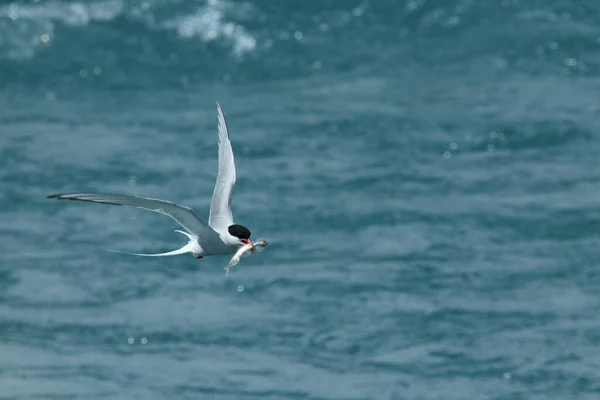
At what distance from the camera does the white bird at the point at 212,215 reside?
8844 mm

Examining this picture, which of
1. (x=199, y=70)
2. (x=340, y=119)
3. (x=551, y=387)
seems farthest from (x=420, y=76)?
(x=551, y=387)

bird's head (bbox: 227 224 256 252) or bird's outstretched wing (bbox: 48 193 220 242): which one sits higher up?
bird's outstretched wing (bbox: 48 193 220 242)

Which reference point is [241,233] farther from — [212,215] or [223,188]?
[223,188]

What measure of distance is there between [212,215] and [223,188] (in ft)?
0.94

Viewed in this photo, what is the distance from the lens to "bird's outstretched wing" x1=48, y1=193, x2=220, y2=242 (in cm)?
850

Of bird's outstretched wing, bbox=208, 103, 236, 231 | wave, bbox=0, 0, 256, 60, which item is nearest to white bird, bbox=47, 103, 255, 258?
bird's outstretched wing, bbox=208, 103, 236, 231

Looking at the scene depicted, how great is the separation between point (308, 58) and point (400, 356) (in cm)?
950

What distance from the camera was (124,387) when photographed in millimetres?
14578

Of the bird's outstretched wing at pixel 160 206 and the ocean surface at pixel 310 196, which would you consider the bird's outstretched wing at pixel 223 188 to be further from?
the ocean surface at pixel 310 196

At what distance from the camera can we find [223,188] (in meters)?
10.9

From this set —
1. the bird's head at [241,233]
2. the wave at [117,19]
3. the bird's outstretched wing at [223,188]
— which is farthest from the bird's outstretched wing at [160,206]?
the wave at [117,19]

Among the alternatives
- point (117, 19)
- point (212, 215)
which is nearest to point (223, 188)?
point (212, 215)

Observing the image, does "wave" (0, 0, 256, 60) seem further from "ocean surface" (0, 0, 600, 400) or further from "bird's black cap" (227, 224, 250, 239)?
"bird's black cap" (227, 224, 250, 239)

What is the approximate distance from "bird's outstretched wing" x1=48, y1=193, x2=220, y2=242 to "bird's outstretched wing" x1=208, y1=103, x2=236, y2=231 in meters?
0.46
